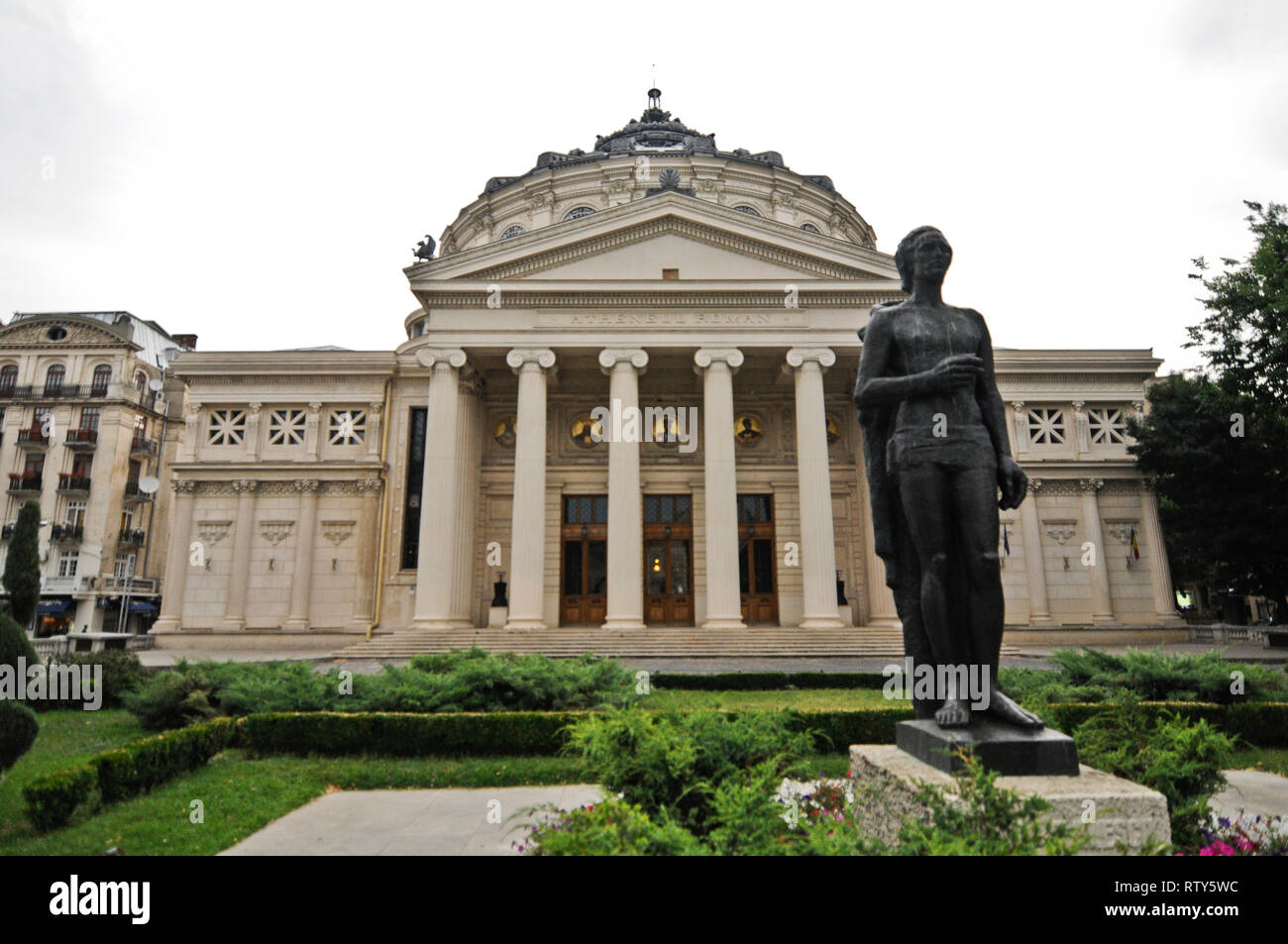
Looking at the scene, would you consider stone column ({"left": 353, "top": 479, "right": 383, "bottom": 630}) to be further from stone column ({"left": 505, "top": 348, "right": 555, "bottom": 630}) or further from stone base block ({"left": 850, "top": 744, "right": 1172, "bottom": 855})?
stone base block ({"left": 850, "top": 744, "right": 1172, "bottom": 855})

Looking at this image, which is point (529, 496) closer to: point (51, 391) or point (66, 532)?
point (66, 532)

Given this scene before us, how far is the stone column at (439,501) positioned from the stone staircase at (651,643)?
1.08 metres

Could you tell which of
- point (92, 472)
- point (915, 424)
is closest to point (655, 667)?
point (915, 424)

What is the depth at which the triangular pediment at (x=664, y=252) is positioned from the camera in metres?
28.0

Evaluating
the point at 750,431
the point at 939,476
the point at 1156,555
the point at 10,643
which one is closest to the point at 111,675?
the point at 10,643

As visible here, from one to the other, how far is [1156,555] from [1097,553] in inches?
102

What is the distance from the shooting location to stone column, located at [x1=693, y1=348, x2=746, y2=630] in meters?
25.1

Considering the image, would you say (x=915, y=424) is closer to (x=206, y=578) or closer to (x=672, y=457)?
(x=672, y=457)

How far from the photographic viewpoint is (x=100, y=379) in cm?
4912

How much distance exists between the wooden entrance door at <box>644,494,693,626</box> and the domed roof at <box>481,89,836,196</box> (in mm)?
22178

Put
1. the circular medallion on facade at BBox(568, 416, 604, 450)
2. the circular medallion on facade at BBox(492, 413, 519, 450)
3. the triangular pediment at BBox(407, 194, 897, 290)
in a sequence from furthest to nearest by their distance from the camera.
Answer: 1. the circular medallion on facade at BBox(492, 413, 519, 450)
2. the circular medallion on facade at BBox(568, 416, 604, 450)
3. the triangular pediment at BBox(407, 194, 897, 290)

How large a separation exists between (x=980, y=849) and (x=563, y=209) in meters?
41.6

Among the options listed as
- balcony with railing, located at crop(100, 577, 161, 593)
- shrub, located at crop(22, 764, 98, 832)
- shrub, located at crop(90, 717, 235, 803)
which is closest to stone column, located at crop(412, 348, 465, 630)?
shrub, located at crop(90, 717, 235, 803)
